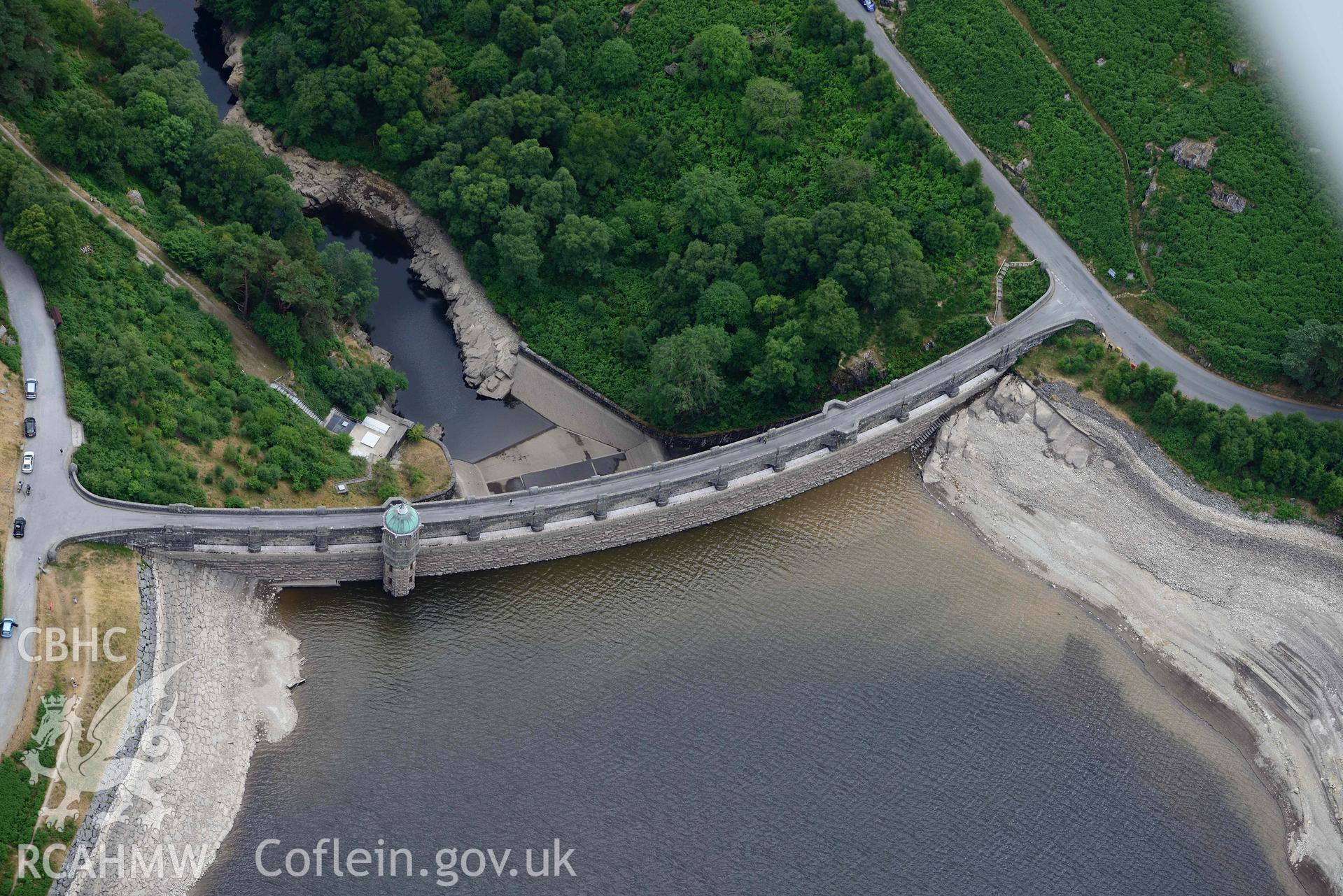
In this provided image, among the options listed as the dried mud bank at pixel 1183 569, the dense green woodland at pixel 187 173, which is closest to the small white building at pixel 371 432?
the dense green woodland at pixel 187 173

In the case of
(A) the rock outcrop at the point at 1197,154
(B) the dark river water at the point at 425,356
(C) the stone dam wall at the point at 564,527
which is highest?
(B) the dark river water at the point at 425,356

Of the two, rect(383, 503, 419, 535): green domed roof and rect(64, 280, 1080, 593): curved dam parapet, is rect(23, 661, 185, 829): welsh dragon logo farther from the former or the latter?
rect(383, 503, 419, 535): green domed roof

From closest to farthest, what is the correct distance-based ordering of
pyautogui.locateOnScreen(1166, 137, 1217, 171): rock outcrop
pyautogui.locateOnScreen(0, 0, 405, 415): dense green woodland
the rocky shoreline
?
pyautogui.locateOnScreen(0, 0, 405, 415): dense green woodland
pyautogui.locateOnScreen(1166, 137, 1217, 171): rock outcrop
the rocky shoreline

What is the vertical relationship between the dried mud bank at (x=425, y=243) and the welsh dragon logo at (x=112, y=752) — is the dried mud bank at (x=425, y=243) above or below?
above

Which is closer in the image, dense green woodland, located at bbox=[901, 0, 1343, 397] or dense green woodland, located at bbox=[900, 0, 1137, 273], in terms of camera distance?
dense green woodland, located at bbox=[901, 0, 1343, 397]

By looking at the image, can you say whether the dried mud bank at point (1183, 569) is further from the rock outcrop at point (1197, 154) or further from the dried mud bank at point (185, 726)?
the dried mud bank at point (185, 726)

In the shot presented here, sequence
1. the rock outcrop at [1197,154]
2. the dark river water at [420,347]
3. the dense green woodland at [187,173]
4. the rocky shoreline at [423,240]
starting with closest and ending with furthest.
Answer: the dense green woodland at [187,173], the dark river water at [420,347], the rock outcrop at [1197,154], the rocky shoreline at [423,240]

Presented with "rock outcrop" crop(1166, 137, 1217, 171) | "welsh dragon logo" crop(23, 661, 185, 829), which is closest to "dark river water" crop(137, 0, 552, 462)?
"welsh dragon logo" crop(23, 661, 185, 829)

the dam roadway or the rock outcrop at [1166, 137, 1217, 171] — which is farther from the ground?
the rock outcrop at [1166, 137, 1217, 171]

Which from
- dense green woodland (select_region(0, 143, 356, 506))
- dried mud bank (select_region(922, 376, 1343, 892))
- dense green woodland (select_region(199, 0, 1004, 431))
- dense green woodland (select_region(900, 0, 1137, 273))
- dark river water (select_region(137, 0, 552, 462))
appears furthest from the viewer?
dense green woodland (select_region(900, 0, 1137, 273))
